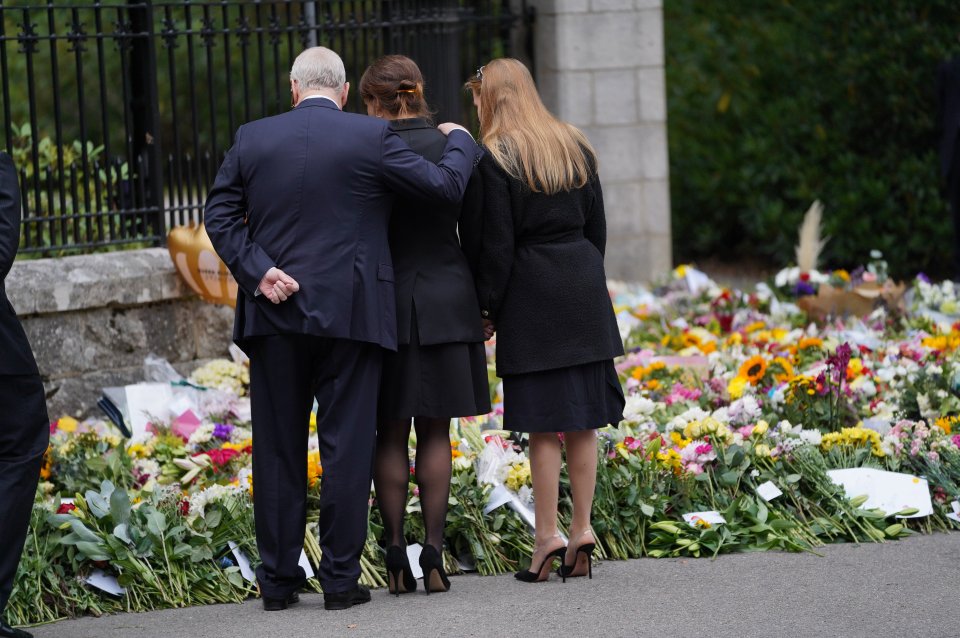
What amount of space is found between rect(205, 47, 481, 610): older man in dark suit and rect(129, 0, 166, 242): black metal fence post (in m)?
2.76

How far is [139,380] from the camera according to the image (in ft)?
22.1

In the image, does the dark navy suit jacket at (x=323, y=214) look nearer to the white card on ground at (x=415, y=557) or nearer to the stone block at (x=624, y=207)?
the white card on ground at (x=415, y=557)

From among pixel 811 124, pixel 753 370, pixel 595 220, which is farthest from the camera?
pixel 811 124

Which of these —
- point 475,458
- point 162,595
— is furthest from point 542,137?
point 162,595

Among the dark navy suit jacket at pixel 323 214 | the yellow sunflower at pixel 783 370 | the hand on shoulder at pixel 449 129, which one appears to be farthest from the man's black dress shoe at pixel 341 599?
the yellow sunflower at pixel 783 370

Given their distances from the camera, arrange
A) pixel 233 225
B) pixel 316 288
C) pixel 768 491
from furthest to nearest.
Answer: pixel 768 491 → pixel 233 225 → pixel 316 288

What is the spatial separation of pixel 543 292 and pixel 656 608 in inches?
41.9

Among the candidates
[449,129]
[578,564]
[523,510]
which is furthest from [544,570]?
[449,129]

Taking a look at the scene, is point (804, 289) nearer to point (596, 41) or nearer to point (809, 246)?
point (809, 246)

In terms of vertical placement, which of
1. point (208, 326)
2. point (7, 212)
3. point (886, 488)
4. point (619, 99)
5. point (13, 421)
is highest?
point (619, 99)

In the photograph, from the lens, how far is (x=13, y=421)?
397cm

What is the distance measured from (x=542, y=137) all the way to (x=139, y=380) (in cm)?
307

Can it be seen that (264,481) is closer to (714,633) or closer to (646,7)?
(714,633)

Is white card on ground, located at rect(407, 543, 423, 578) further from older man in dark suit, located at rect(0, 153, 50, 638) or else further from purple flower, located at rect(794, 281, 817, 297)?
purple flower, located at rect(794, 281, 817, 297)
